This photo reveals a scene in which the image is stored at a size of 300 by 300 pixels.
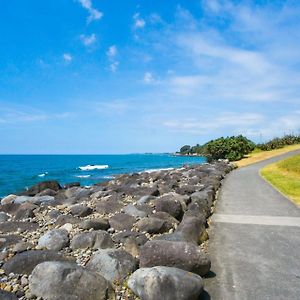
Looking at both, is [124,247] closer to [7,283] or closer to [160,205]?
[7,283]

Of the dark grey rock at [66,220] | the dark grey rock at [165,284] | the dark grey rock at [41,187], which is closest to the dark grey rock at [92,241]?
the dark grey rock at [66,220]

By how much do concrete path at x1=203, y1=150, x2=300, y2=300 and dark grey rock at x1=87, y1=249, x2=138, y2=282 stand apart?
125 centimetres

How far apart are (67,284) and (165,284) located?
1286 millimetres

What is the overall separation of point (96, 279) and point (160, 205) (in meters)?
4.93

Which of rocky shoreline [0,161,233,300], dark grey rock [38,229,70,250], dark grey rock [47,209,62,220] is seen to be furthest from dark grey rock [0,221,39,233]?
dark grey rock [38,229,70,250]

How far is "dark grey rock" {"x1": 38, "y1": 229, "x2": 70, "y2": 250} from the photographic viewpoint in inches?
259

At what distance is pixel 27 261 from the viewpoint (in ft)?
17.8

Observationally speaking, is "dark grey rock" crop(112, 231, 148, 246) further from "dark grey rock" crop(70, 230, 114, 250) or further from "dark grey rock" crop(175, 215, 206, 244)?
"dark grey rock" crop(175, 215, 206, 244)

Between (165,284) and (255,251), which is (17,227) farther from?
(255,251)

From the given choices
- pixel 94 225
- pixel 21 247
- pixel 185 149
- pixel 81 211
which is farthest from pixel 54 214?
pixel 185 149

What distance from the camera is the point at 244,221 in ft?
32.2

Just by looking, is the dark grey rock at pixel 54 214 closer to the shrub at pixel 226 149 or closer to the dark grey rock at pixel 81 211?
the dark grey rock at pixel 81 211

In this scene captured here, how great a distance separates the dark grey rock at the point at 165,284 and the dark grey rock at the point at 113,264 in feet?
1.49

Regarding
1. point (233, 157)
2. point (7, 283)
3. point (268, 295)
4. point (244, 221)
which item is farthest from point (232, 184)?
point (233, 157)
